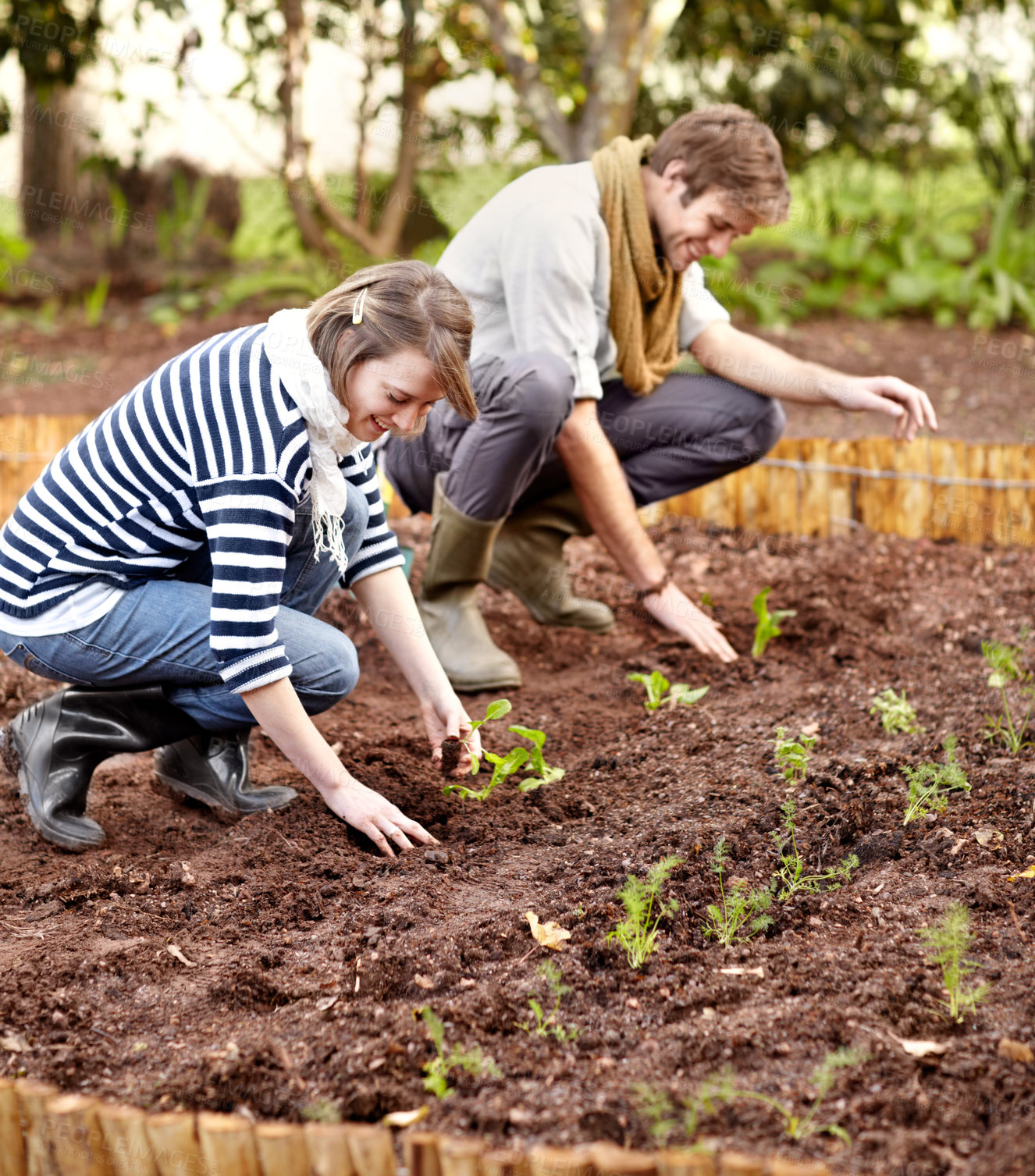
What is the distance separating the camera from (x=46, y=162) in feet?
25.6

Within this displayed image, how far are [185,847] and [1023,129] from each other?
20.6ft

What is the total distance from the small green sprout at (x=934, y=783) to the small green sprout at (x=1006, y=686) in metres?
0.15

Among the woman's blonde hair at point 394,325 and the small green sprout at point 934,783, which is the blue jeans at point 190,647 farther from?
the small green sprout at point 934,783

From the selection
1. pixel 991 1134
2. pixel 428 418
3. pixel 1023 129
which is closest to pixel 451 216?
pixel 1023 129

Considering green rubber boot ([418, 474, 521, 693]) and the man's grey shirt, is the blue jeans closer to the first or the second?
green rubber boot ([418, 474, 521, 693])

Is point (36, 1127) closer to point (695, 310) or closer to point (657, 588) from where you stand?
point (657, 588)

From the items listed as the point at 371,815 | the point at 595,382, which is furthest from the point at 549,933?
the point at 595,382

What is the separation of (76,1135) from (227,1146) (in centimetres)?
19

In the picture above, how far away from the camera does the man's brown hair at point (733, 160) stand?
270cm

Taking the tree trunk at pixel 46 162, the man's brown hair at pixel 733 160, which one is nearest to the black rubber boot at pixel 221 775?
the man's brown hair at pixel 733 160

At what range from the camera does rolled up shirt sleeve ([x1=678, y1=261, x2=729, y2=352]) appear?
3.32 m

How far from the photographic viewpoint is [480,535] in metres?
3.01

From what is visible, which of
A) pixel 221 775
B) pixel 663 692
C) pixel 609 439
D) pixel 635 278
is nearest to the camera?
pixel 221 775

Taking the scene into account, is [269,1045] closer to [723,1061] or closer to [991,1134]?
[723,1061]
